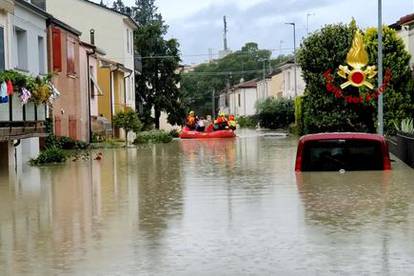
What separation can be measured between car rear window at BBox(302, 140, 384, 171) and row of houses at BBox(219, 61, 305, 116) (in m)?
50.6

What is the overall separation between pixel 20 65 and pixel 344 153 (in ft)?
39.4

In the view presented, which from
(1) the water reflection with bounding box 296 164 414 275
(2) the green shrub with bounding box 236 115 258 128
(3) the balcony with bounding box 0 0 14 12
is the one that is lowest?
(1) the water reflection with bounding box 296 164 414 275

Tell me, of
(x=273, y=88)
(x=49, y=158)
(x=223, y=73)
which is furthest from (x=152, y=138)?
(x=223, y=73)

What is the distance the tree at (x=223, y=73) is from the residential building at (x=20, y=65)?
104165 millimetres

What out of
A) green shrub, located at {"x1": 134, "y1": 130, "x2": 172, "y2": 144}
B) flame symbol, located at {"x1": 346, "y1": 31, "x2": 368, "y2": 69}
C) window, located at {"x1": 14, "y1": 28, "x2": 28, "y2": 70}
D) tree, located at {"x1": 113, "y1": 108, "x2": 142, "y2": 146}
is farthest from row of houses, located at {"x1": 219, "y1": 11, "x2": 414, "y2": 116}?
window, located at {"x1": 14, "y1": 28, "x2": 28, "y2": 70}

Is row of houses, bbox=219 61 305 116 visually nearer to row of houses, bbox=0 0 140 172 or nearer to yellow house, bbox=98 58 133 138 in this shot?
row of houses, bbox=0 0 140 172

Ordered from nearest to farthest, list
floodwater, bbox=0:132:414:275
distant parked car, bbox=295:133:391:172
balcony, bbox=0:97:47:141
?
1. floodwater, bbox=0:132:414:275
2. distant parked car, bbox=295:133:391:172
3. balcony, bbox=0:97:47:141

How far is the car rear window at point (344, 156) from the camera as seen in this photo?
1981cm

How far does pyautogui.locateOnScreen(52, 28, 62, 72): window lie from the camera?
32.0 meters

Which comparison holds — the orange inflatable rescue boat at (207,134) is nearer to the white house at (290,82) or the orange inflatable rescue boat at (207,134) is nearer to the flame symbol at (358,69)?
the flame symbol at (358,69)

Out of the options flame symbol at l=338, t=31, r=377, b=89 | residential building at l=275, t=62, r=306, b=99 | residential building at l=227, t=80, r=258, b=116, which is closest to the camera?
flame symbol at l=338, t=31, r=377, b=89

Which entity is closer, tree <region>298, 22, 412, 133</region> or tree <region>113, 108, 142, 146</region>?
tree <region>298, 22, 412, 133</region>

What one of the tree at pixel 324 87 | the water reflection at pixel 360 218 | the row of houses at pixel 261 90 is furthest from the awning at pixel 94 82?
the row of houses at pixel 261 90

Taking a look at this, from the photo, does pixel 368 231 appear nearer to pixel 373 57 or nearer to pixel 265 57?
pixel 373 57
